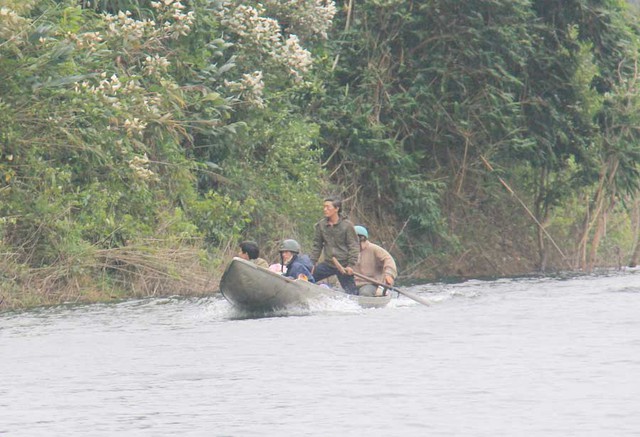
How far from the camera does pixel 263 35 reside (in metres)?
29.5

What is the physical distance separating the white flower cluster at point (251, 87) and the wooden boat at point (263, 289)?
8213 mm

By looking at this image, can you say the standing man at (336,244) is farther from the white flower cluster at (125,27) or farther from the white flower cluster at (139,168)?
the white flower cluster at (125,27)

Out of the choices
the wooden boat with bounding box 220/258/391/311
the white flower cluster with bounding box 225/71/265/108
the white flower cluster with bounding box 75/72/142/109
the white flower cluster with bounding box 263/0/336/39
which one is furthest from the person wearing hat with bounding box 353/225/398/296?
the white flower cluster with bounding box 263/0/336/39

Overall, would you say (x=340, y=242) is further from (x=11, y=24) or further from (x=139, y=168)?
(x=11, y=24)

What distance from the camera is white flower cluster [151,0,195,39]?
88.4ft

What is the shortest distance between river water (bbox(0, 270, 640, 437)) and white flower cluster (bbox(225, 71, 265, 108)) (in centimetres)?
654

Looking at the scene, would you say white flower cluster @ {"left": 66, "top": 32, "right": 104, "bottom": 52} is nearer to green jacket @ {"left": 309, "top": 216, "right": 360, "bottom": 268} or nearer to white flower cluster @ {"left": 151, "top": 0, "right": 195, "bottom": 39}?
white flower cluster @ {"left": 151, "top": 0, "right": 195, "bottom": 39}

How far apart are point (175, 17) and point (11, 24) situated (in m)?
4.73

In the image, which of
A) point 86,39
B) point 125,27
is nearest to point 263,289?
point 86,39

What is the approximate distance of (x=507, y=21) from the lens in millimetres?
36219

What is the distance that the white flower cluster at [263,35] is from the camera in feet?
96.9

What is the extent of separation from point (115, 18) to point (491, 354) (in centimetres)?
1169

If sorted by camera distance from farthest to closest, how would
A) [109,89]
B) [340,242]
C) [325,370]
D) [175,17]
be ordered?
[175,17]
[109,89]
[340,242]
[325,370]

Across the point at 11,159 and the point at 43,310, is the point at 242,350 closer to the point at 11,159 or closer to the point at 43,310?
the point at 43,310
